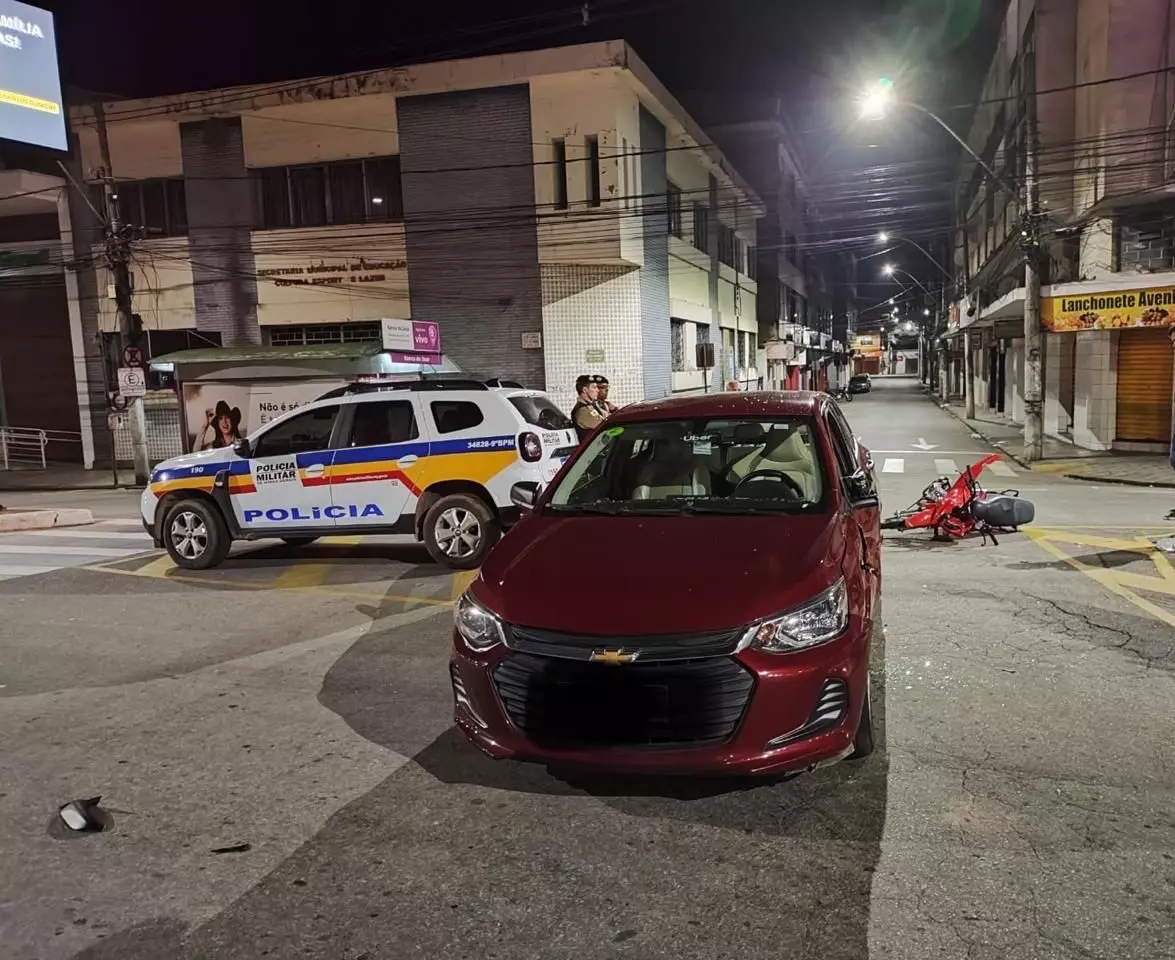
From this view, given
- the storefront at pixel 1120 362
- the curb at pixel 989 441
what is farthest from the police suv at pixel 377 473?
the storefront at pixel 1120 362

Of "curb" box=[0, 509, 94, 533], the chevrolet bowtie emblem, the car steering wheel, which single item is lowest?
"curb" box=[0, 509, 94, 533]

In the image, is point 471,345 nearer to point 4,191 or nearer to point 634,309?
point 634,309

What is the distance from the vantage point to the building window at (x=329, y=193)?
23.8 metres

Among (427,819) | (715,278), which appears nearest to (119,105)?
(715,278)

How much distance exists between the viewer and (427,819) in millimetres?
3922

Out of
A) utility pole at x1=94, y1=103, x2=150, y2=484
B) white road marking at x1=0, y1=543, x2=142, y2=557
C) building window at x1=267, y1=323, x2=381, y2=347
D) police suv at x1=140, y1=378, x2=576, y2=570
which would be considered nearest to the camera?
police suv at x1=140, y1=378, x2=576, y2=570

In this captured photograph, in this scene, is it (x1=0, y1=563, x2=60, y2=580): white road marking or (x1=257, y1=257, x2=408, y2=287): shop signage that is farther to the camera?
(x1=257, y1=257, x2=408, y2=287): shop signage

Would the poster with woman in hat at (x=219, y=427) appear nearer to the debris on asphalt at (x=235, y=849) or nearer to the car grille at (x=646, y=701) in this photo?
the debris on asphalt at (x=235, y=849)

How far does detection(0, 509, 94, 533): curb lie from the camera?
536 inches

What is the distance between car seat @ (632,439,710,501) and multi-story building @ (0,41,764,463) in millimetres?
17607

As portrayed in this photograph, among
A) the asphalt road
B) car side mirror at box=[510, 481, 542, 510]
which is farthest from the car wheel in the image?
car side mirror at box=[510, 481, 542, 510]

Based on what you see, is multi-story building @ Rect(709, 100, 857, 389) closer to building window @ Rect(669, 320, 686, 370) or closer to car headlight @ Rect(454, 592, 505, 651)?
building window @ Rect(669, 320, 686, 370)

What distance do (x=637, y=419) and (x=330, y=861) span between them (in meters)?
3.06

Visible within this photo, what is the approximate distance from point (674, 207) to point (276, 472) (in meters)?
21.4
